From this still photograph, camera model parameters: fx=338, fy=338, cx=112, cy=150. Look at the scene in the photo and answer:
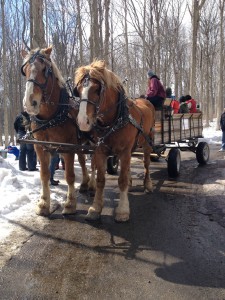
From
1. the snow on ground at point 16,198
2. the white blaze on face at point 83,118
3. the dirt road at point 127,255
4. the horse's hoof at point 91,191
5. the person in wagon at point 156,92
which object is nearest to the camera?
the dirt road at point 127,255

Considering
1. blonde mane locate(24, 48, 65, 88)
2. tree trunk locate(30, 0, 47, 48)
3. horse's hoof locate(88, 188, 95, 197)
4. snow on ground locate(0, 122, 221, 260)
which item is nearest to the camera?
blonde mane locate(24, 48, 65, 88)

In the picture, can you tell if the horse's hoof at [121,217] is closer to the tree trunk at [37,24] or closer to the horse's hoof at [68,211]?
the horse's hoof at [68,211]

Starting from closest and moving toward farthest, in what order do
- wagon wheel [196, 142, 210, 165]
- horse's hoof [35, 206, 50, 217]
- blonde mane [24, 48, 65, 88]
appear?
blonde mane [24, 48, 65, 88], horse's hoof [35, 206, 50, 217], wagon wheel [196, 142, 210, 165]

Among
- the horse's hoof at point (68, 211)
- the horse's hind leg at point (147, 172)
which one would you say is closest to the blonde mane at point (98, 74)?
the horse's hoof at point (68, 211)

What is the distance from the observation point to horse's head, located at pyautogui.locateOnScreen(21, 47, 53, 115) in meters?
4.38

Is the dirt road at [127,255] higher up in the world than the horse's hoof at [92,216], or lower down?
lower down

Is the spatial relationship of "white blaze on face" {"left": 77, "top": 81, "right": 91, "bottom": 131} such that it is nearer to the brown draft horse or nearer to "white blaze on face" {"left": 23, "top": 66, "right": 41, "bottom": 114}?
the brown draft horse

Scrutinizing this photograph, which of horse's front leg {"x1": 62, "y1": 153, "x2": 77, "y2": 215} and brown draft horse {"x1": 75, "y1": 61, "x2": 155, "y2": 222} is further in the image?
horse's front leg {"x1": 62, "y1": 153, "x2": 77, "y2": 215}

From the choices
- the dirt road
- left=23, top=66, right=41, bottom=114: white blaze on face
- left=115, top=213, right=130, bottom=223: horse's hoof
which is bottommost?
the dirt road

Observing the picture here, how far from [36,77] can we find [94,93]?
84cm

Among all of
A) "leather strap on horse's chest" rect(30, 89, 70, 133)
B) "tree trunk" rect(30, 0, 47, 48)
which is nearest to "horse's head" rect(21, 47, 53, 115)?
"leather strap on horse's chest" rect(30, 89, 70, 133)

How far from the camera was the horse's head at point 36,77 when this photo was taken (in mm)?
4383

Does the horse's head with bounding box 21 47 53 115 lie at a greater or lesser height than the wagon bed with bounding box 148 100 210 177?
greater

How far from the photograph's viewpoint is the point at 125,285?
311 cm
